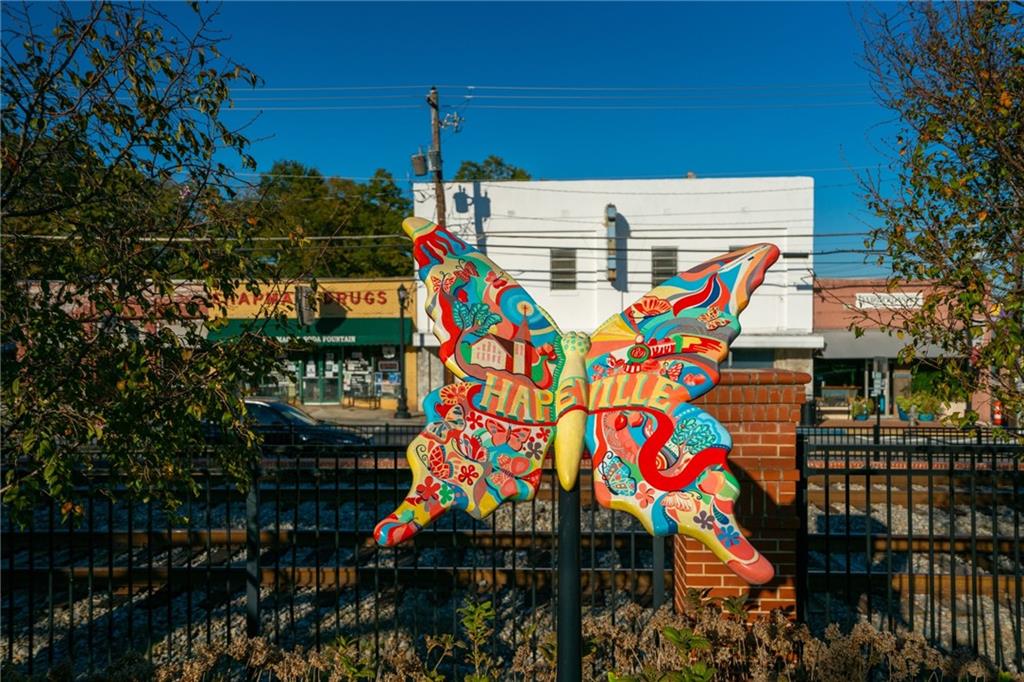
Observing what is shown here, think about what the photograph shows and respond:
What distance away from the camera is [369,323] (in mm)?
25625

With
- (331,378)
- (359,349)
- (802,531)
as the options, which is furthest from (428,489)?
(331,378)

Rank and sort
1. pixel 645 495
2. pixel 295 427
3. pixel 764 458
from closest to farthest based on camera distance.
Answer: pixel 645 495 < pixel 764 458 < pixel 295 427

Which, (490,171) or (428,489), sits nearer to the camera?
(428,489)

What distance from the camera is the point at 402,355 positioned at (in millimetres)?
25547

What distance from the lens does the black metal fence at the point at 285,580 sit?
5.28 meters

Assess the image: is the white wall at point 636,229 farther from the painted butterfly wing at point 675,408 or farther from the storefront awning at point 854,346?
the painted butterfly wing at point 675,408

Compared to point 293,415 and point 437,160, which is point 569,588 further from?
point 437,160

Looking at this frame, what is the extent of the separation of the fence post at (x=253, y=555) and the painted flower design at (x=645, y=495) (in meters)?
3.43

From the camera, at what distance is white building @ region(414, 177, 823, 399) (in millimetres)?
23312

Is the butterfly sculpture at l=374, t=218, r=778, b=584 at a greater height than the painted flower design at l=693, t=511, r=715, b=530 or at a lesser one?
greater

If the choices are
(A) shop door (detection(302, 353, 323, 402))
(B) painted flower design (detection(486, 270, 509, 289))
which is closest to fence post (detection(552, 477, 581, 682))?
(B) painted flower design (detection(486, 270, 509, 289))

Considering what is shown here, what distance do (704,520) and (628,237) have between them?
858 inches

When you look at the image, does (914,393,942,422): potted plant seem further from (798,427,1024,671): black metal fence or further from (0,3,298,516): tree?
(0,3,298,516): tree

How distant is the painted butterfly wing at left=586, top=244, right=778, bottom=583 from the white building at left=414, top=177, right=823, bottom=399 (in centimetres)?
2026
